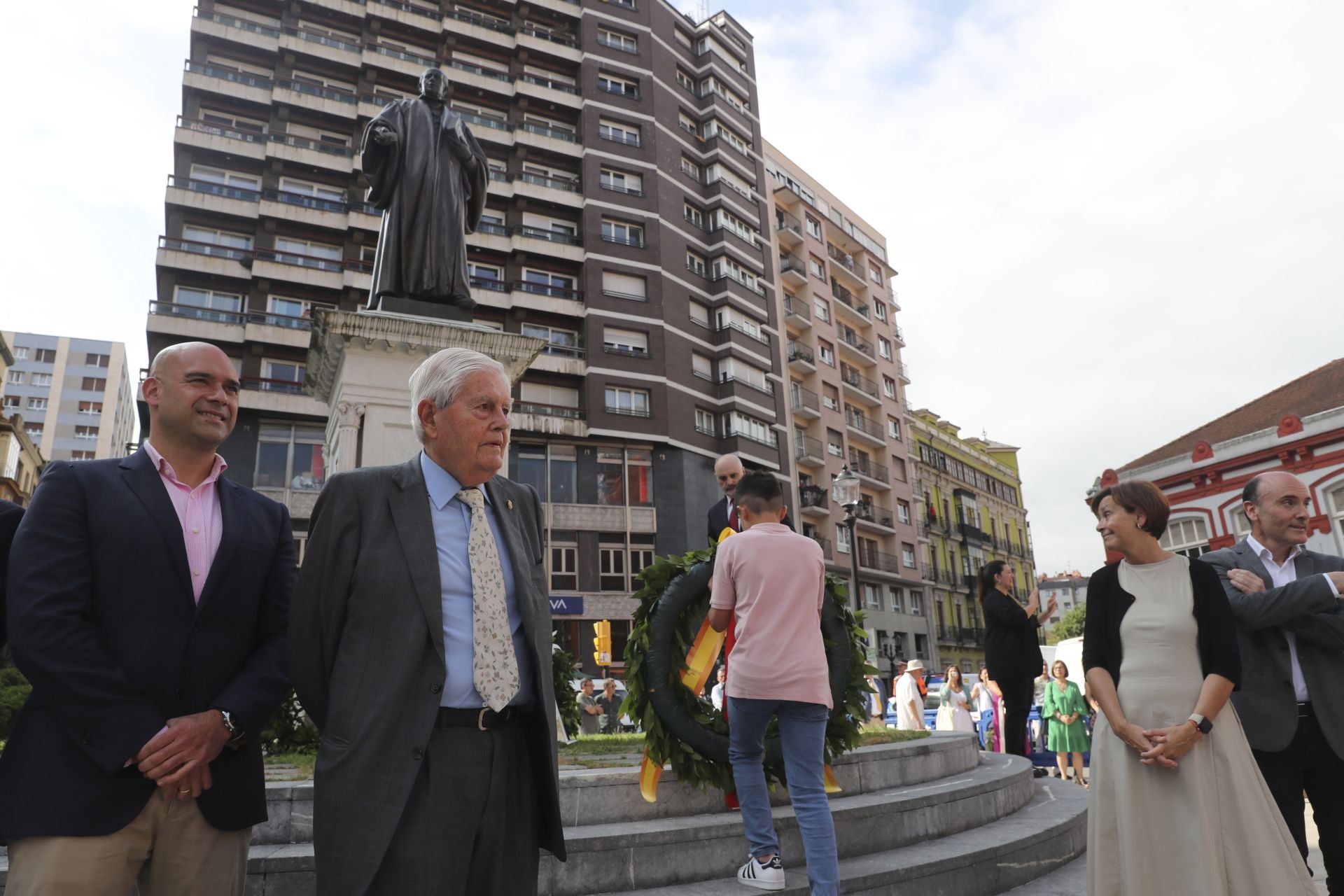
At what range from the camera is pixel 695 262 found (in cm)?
4162

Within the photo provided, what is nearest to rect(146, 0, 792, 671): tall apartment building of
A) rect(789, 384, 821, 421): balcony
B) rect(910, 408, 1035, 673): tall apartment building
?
rect(789, 384, 821, 421): balcony

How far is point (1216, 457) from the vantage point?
3309 centimetres

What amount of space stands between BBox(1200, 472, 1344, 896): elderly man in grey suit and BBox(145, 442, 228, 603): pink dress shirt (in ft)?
14.0

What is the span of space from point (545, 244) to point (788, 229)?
1761 cm

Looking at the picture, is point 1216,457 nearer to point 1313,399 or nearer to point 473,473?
point 1313,399

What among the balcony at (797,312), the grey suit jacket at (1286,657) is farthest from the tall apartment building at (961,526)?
the grey suit jacket at (1286,657)

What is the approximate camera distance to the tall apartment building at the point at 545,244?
31750mm

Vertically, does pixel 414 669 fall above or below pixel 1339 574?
below

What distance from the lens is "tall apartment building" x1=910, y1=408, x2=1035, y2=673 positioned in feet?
178

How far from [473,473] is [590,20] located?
4313cm

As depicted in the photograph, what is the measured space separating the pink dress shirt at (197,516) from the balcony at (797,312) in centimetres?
4610

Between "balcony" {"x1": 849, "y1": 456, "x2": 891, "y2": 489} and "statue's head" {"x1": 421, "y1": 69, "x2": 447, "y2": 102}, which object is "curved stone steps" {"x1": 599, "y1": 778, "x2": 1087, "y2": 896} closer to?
"statue's head" {"x1": 421, "y1": 69, "x2": 447, "y2": 102}

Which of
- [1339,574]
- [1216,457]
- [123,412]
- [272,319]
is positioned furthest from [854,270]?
[123,412]

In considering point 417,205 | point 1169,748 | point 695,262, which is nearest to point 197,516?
point 1169,748
